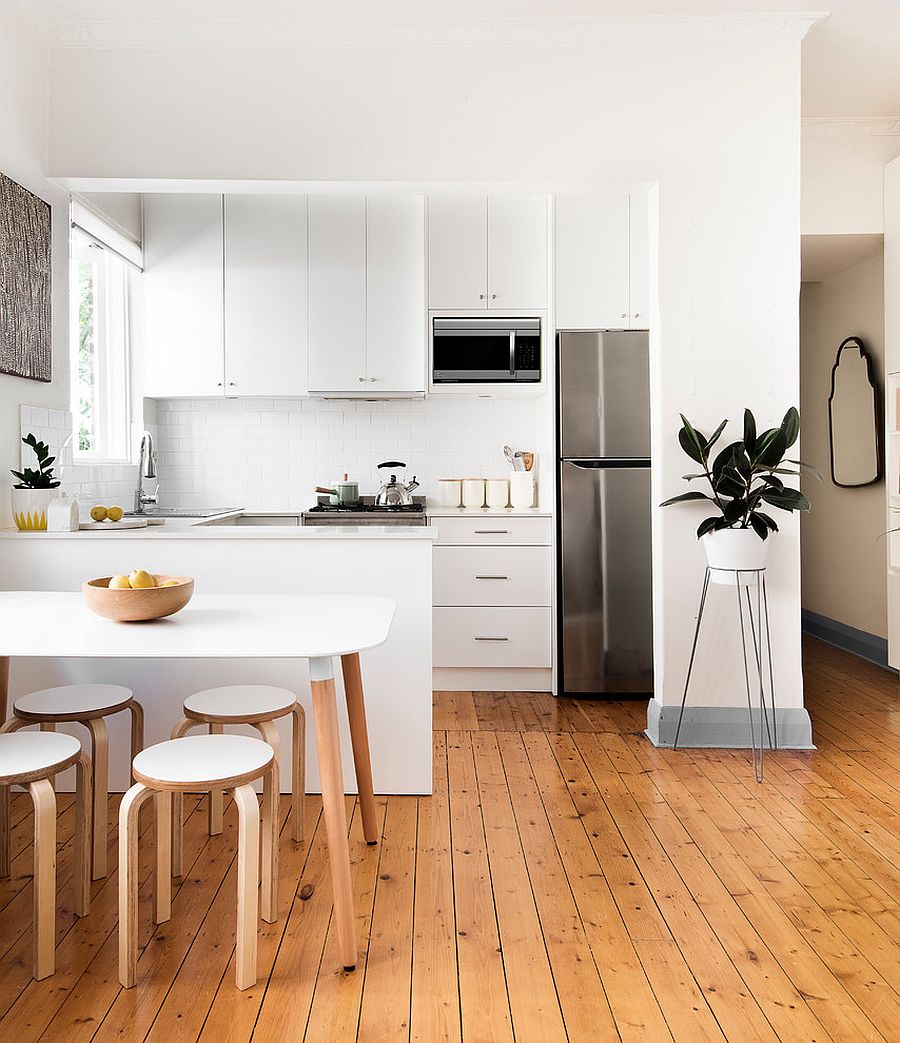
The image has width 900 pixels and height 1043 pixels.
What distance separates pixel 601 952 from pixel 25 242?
2992 mm

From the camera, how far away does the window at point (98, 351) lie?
4.25 metres

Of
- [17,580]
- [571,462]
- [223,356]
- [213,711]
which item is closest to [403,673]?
[213,711]

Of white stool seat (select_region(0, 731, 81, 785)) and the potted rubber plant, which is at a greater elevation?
the potted rubber plant

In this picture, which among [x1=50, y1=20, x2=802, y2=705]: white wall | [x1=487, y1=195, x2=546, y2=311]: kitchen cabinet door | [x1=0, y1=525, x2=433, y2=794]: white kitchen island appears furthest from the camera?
[x1=487, y1=195, x2=546, y2=311]: kitchen cabinet door

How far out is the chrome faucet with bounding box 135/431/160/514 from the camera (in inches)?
174

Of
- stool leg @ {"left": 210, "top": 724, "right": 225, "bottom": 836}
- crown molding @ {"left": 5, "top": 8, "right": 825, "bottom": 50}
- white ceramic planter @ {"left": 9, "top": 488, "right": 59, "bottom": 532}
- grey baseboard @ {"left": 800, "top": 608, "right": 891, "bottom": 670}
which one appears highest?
crown molding @ {"left": 5, "top": 8, "right": 825, "bottom": 50}

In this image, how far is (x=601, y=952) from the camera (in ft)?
6.49

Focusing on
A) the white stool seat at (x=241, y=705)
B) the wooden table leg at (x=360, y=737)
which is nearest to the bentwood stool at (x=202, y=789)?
the white stool seat at (x=241, y=705)

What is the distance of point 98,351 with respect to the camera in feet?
14.6

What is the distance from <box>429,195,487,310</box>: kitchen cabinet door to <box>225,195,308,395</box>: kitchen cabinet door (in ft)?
2.38

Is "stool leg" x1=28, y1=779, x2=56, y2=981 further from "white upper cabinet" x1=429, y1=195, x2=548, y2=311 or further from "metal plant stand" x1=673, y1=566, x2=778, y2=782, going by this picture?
"white upper cabinet" x1=429, y1=195, x2=548, y2=311

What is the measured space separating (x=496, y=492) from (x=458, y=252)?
1307mm

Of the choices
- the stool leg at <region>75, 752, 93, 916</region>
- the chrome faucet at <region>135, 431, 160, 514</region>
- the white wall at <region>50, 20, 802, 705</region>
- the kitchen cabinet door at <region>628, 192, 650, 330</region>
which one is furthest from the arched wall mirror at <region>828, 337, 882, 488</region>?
the stool leg at <region>75, 752, 93, 916</region>

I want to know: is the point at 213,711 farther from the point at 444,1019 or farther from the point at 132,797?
the point at 444,1019
